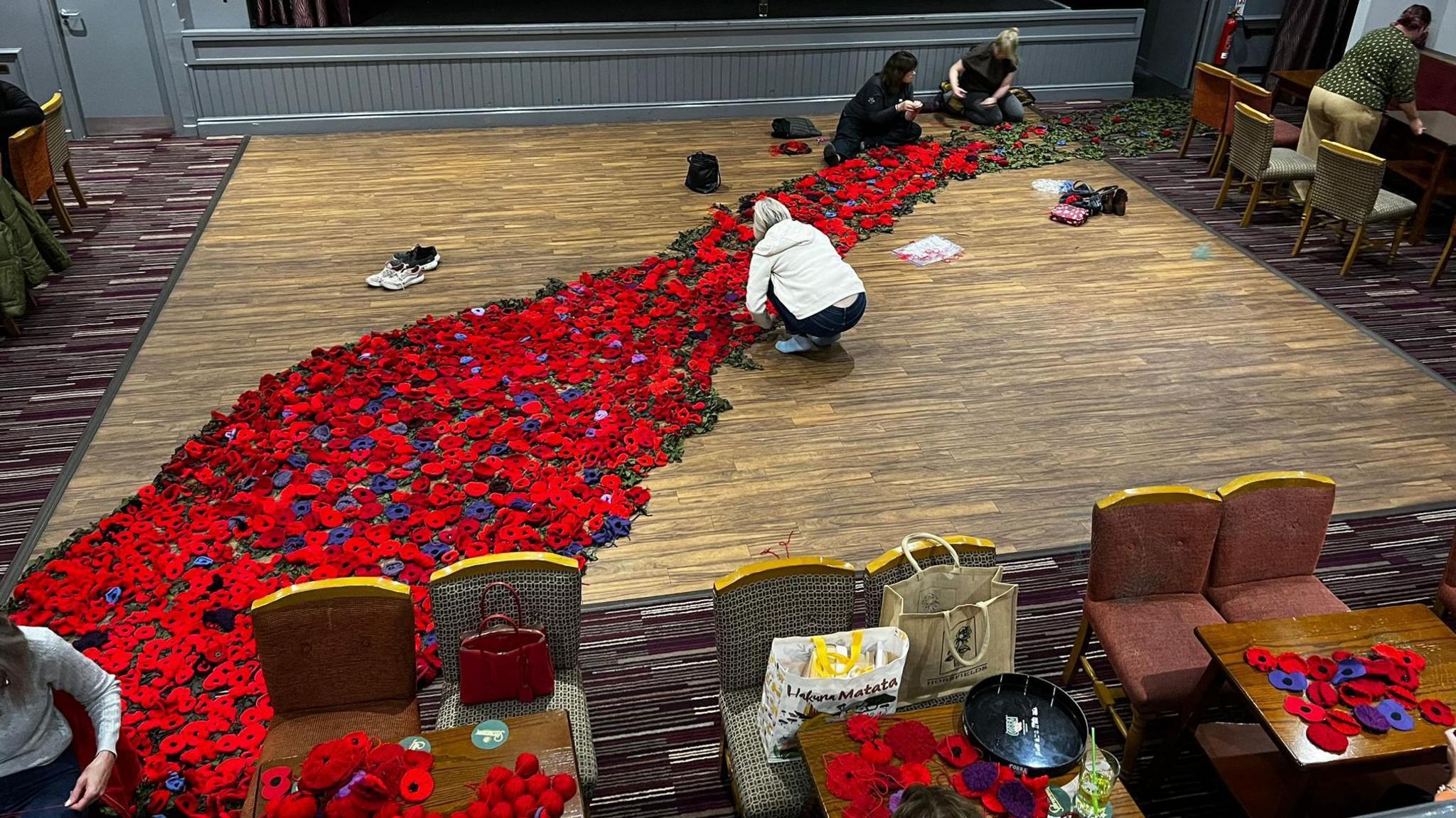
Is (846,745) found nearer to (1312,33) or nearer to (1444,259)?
(1444,259)

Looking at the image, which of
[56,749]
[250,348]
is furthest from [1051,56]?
[56,749]

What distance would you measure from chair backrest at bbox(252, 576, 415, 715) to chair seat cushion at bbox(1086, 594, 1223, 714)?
6.80 ft

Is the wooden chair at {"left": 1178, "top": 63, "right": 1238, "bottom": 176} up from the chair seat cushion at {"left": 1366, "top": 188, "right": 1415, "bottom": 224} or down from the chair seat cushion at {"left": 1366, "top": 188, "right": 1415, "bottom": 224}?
up

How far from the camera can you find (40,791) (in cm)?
266

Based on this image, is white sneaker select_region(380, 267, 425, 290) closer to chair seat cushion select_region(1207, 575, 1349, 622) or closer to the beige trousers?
chair seat cushion select_region(1207, 575, 1349, 622)

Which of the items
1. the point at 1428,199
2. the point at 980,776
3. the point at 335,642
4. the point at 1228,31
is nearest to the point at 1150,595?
the point at 980,776

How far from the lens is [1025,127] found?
29.6 feet

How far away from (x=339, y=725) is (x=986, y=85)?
783cm

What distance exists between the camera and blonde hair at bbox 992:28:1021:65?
8.80 metres

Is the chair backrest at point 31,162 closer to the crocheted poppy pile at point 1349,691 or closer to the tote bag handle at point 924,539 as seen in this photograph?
the tote bag handle at point 924,539

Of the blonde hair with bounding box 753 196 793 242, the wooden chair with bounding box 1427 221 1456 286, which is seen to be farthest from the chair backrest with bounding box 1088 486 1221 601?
the wooden chair with bounding box 1427 221 1456 286

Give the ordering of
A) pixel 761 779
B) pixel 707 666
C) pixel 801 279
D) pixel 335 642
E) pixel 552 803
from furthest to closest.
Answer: pixel 801 279
pixel 707 666
pixel 335 642
pixel 761 779
pixel 552 803

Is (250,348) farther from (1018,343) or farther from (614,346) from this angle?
(1018,343)

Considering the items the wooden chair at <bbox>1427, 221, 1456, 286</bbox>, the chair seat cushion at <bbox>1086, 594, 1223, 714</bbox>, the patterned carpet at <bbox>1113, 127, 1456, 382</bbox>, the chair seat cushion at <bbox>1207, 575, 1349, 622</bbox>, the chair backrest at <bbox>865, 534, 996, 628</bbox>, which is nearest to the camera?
the chair backrest at <bbox>865, 534, 996, 628</bbox>
